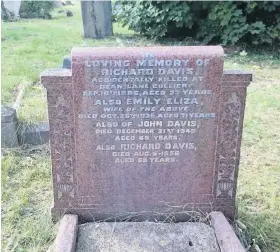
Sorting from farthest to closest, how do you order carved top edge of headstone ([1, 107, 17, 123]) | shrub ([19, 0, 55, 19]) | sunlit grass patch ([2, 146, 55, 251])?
shrub ([19, 0, 55, 19])
carved top edge of headstone ([1, 107, 17, 123])
sunlit grass patch ([2, 146, 55, 251])

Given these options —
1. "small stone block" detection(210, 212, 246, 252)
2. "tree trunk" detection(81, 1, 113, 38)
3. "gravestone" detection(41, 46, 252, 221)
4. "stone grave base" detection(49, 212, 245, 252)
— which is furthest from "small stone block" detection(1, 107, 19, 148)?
"tree trunk" detection(81, 1, 113, 38)

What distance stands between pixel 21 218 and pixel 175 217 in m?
1.05

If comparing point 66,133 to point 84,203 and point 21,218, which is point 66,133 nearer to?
point 84,203

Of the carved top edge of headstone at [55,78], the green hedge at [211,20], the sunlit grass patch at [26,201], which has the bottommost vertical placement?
the sunlit grass patch at [26,201]

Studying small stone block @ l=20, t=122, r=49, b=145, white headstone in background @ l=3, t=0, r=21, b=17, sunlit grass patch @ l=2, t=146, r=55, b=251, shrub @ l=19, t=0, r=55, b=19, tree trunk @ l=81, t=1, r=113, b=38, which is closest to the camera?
sunlit grass patch @ l=2, t=146, r=55, b=251

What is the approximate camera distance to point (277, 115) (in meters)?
5.11

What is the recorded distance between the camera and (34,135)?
4.26m

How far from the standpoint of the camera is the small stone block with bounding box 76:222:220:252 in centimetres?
282

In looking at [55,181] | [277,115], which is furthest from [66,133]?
[277,115]

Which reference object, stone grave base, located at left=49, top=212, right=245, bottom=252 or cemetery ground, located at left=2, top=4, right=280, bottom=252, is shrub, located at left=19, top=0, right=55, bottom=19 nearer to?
cemetery ground, located at left=2, top=4, right=280, bottom=252

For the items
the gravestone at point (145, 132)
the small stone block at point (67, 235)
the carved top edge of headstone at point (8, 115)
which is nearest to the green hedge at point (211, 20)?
the carved top edge of headstone at point (8, 115)

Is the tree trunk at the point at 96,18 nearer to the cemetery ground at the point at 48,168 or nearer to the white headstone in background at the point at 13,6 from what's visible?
the cemetery ground at the point at 48,168

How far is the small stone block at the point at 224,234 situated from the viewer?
8.75 ft

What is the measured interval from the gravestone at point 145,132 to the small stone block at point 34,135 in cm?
128
